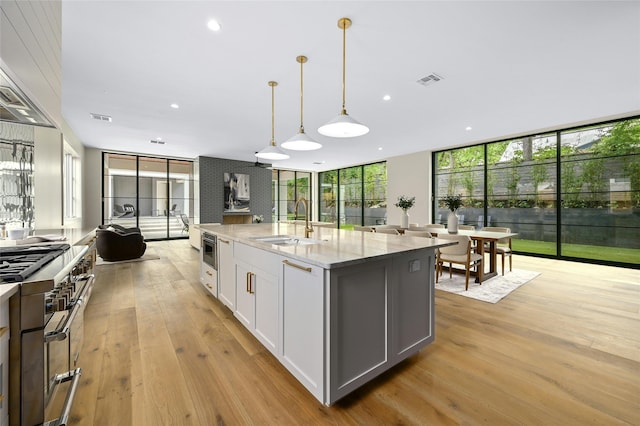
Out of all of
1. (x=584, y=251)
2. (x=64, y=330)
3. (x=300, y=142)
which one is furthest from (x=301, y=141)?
(x=584, y=251)

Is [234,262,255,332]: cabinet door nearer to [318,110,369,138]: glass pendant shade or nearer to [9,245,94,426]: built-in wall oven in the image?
[9,245,94,426]: built-in wall oven

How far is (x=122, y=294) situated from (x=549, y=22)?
18.4 feet

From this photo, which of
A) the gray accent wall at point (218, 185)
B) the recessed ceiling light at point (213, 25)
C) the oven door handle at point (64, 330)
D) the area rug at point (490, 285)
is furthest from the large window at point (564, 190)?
the oven door handle at point (64, 330)

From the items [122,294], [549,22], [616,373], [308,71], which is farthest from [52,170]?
[616,373]

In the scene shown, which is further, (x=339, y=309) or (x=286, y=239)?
(x=286, y=239)

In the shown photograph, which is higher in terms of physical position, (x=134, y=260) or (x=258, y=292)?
(x=258, y=292)

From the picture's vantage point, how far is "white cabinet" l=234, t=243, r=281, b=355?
196 centimetres

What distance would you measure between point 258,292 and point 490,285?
356 centimetres

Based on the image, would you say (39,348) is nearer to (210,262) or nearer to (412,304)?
(412,304)

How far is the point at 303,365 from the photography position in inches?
65.8

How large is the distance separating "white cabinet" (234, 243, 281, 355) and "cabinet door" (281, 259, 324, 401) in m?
0.14

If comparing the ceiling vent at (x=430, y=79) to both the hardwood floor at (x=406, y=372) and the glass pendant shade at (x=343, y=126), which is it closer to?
the glass pendant shade at (x=343, y=126)

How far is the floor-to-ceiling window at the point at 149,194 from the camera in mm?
8047

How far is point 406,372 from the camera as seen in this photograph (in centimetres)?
193
